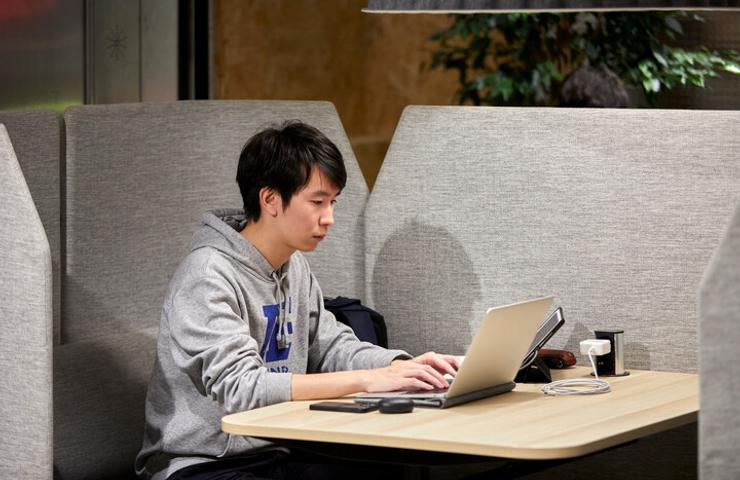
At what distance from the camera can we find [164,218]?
145 inches

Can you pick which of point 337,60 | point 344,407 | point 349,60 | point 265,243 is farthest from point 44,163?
point 349,60

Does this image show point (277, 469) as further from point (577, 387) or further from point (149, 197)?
point (149, 197)

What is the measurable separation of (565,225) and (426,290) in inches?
17.8

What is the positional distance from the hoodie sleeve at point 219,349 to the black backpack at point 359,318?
70 cm

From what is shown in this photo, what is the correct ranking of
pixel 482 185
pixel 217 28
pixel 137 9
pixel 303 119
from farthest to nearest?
pixel 217 28
pixel 137 9
pixel 303 119
pixel 482 185

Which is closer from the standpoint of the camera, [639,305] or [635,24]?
[639,305]

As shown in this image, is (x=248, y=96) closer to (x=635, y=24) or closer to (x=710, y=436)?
(x=635, y=24)

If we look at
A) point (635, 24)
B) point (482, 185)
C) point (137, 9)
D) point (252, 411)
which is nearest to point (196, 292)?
point (252, 411)

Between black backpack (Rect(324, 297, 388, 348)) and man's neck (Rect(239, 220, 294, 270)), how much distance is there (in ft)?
1.82

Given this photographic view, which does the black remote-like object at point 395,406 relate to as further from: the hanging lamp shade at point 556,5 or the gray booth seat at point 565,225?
the gray booth seat at point 565,225

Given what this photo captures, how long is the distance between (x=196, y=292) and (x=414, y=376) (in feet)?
1.64

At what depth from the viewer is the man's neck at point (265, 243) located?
10.1 ft

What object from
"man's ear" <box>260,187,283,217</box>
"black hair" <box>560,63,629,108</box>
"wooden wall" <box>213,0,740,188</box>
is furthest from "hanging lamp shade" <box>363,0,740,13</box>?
"wooden wall" <box>213,0,740,188</box>

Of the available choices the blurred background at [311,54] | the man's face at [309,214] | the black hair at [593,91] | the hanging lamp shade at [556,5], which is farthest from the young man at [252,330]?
the black hair at [593,91]
